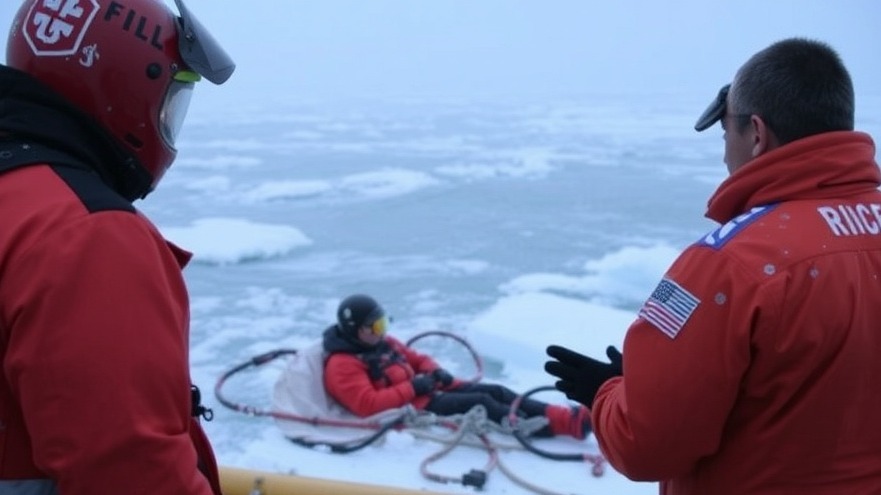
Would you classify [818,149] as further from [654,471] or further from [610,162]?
[610,162]

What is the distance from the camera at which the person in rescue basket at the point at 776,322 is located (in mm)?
1110

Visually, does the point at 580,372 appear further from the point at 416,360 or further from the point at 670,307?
the point at 416,360

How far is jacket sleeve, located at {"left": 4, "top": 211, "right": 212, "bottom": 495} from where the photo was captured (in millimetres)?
852

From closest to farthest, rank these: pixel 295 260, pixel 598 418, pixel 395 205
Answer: pixel 598 418 → pixel 295 260 → pixel 395 205

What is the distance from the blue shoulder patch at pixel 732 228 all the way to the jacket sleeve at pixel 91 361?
0.81m

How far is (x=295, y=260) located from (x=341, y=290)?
1.28 m

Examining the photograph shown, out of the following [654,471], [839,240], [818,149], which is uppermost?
[818,149]

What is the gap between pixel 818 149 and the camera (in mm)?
1181

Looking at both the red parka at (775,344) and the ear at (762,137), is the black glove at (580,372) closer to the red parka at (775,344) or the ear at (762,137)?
the red parka at (775,344)

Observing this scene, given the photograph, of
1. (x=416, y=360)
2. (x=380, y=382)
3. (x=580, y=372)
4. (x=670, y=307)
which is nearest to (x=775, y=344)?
(x=670, y=307)

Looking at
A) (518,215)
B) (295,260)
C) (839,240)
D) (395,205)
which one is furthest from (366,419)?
(395,205)

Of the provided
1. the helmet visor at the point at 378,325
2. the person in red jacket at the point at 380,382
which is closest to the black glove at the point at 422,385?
the person in red jacket at the point at 380,382

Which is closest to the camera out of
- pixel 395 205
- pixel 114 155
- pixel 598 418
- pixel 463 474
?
pixel 114 155

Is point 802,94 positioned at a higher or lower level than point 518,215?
higher
